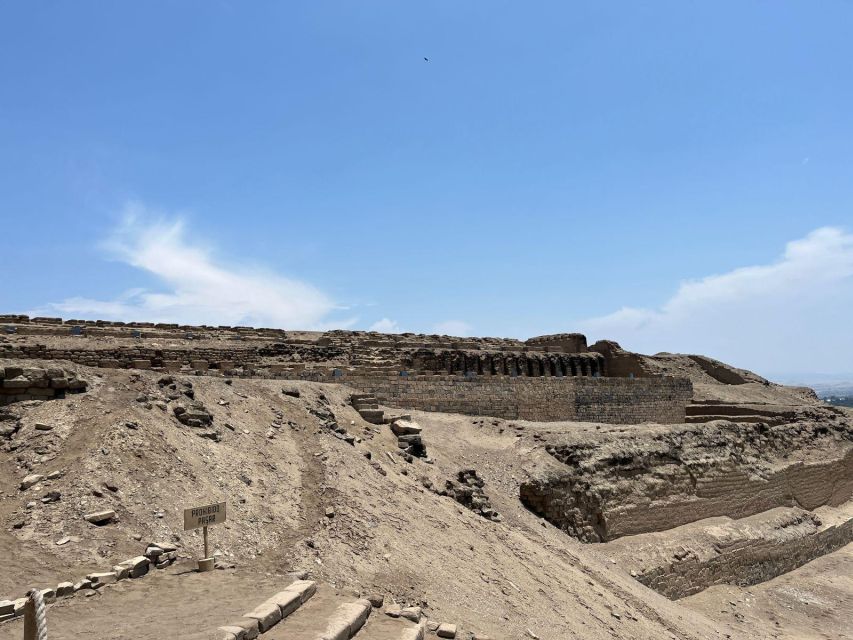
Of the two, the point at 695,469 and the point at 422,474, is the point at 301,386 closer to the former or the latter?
the point at 422,474

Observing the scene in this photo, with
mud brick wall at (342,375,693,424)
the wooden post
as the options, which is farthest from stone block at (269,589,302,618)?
mud brick wall at (342,375,693,424)

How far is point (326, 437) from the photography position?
1217cm

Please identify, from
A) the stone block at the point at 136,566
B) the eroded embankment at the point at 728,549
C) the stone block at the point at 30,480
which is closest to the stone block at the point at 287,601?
the stone block at the point at 136,566

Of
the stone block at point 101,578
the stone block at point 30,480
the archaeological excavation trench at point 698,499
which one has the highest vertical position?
the stone block at point 30,480

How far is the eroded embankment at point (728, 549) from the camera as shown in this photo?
1543 cm

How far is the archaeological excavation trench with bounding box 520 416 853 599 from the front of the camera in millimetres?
15445

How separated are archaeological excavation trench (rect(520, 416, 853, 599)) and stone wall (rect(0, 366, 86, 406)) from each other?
9522mm

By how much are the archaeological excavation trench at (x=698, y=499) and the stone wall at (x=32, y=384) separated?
9522 millimetres

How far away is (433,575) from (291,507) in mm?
2232

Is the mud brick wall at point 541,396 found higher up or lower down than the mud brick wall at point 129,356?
lower down

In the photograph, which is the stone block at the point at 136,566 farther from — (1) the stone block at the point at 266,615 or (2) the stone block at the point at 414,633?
(2) the stone block at the point at 414,633

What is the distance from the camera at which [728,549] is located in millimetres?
17438

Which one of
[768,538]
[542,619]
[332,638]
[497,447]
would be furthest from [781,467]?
[332,638]

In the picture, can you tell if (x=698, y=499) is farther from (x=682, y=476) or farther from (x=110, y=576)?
(x=110, y=576)
